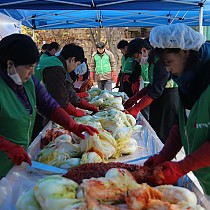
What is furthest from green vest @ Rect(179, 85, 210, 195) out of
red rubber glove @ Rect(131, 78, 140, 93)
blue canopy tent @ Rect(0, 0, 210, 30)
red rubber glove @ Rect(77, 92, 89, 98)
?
red rubber glove @ Rect(131, 78, 140, 93)

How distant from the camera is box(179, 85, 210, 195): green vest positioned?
5.72 feet

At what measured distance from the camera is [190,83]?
1.82m

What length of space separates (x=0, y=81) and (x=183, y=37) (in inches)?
45.7

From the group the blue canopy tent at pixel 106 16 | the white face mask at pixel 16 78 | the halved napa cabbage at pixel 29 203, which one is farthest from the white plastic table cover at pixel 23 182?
the blue canopy tent at pixel 106 16

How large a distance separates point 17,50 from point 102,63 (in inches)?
270

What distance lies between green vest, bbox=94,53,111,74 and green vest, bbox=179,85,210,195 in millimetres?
7074

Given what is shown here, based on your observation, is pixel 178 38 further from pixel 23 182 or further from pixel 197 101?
pixel 23 182

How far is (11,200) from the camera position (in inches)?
70.6

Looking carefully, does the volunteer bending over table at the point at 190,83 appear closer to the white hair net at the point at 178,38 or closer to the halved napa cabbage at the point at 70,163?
the white hair net at the point at 178,38

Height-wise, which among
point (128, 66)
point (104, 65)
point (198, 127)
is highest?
point (198, 127)

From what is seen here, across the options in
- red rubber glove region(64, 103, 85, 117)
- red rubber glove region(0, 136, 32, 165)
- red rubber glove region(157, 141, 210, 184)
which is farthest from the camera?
red rubber glove region(64, 103, 85, 117)

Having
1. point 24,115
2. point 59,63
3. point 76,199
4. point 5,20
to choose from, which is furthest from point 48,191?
point 5,20

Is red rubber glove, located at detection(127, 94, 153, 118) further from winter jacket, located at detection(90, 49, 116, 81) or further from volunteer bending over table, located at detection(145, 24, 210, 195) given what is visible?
winter jacket, located at detection(90, 49, 116, 81)

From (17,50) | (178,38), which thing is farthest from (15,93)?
(178,38)
